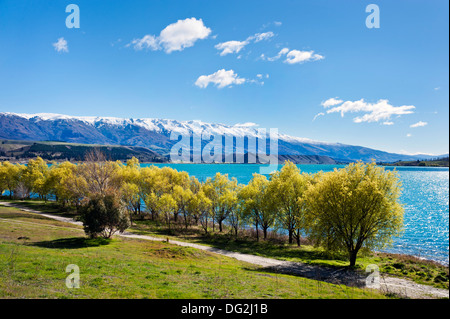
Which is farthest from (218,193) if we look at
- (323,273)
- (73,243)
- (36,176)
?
(36,176)

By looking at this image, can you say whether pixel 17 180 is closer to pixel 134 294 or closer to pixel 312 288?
pixel 134 294

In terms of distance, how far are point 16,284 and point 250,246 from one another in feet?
138

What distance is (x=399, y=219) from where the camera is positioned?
35000mm

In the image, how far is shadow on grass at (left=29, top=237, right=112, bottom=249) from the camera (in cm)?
3300

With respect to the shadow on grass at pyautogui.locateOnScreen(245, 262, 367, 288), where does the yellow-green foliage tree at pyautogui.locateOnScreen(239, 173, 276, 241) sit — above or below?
above

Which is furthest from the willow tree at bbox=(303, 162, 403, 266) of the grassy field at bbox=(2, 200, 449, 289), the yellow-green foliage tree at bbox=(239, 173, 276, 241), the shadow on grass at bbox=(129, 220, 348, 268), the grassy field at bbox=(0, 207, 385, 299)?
the yellow-green foliage tree at bbox=(239, 173, 276, 241)

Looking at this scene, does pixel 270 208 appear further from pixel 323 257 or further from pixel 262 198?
pixel 323 257

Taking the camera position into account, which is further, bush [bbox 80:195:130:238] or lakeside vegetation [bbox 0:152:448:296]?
bush [bbox 80:195:130:238]

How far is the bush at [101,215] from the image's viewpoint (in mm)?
38375

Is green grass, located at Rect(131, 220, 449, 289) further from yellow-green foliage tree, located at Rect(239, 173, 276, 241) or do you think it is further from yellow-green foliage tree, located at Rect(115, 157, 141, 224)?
yellow-green foliage tree, located at Rect(115, 157, 141, 224)

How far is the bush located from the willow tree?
3262cm

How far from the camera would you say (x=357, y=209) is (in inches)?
1403
